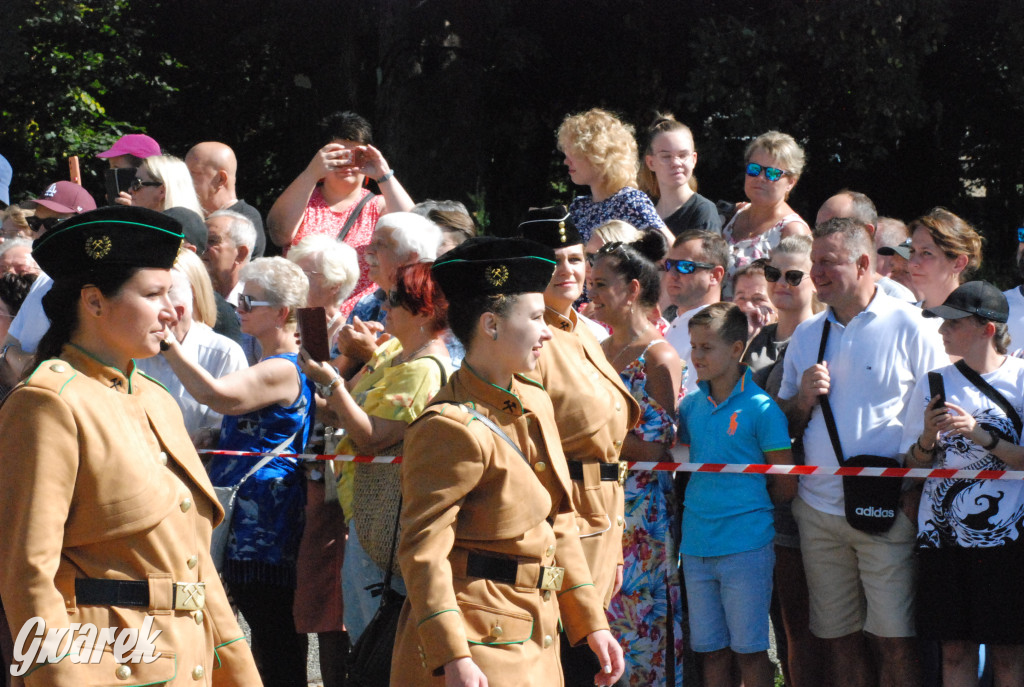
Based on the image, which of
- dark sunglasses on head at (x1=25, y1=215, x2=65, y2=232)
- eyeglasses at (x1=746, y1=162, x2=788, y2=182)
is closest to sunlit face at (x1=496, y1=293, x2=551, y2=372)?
eyeglasses at (x1=746, y1=162, x2=788, y2=182)

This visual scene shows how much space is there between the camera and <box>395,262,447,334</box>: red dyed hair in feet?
14.3

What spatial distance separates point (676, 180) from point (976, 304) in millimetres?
2700

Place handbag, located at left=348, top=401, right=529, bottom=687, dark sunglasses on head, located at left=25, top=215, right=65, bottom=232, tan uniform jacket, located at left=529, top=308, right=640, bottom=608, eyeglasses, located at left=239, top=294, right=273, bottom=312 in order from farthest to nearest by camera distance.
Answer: dark sunglasses on head, located at left=25, top=215, right=65, bottom=232, eyeglasses, located at left=239, top=294, right=273, bottom=312, tan uniform jacket, located at left=529, top=308, right=640, bottom=608, handbag, located at left=348, top=401, right=529, bottom=687

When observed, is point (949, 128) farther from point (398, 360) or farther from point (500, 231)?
point (398, 360)

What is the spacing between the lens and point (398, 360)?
457 centimetres

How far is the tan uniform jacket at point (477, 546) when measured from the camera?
313cm

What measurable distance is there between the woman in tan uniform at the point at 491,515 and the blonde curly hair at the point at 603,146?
130 inches

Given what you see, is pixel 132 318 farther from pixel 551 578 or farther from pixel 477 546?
pixel 551 578

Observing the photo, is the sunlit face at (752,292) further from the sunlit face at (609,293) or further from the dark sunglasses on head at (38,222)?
the dark sunglasses on head at (38,222)

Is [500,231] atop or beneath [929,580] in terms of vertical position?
atop

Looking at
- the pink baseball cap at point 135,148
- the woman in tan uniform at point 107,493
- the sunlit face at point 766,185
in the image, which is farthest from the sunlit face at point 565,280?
the pink baseball cap at point 135,148

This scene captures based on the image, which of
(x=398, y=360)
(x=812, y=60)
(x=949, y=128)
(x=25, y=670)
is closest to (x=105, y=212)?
(x=25, y=670)

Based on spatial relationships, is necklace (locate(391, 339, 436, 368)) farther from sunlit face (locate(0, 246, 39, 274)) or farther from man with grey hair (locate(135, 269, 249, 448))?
sunlit face (locate(0, 246, 39, 274))

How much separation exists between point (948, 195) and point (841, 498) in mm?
8953
